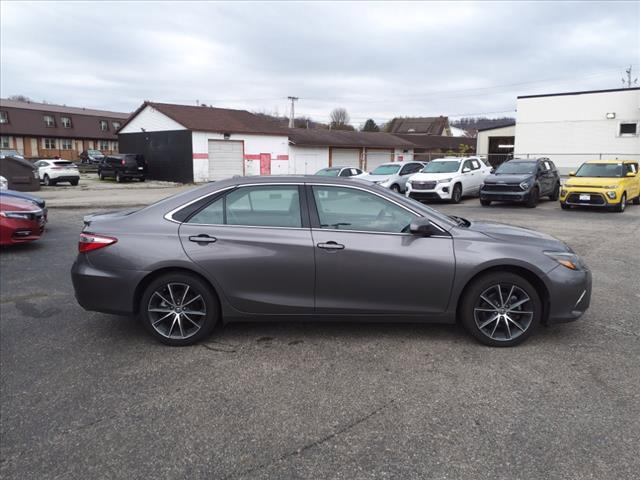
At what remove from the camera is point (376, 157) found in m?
42.7

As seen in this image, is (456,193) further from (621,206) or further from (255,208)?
(255,208)

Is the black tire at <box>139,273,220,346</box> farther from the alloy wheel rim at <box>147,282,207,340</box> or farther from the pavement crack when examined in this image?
the pavement crack

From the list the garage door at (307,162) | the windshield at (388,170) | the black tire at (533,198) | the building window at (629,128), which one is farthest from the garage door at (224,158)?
the building window at (629,128)

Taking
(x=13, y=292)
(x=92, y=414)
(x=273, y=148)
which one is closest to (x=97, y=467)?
(x=92, y=414)

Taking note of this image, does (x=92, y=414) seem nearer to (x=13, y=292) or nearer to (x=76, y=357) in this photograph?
(x=76, y=357)

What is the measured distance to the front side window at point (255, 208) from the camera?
4426mm

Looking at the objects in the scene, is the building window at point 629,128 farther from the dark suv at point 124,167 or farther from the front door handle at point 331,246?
the dark suv at point 124,167

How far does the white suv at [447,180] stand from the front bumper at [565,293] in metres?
13.7

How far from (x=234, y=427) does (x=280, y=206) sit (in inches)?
78.6

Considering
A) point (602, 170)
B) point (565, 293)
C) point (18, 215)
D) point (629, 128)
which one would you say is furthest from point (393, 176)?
point (565, 293)

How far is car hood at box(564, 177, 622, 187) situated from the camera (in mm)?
15227

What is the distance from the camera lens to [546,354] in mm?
4191

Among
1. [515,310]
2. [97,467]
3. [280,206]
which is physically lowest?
[97,467]

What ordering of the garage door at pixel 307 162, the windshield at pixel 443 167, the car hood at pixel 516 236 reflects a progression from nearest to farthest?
the car hood at pixel 516 236 → the windshield at pixel 443 167 → the garage door at pixel 307 162
